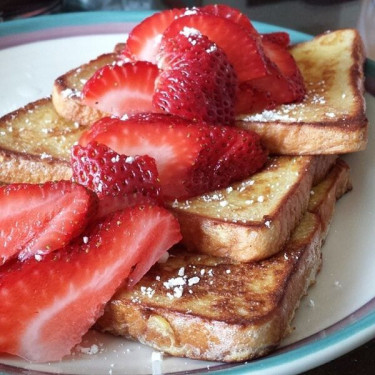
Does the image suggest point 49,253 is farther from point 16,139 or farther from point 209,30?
point 209,30

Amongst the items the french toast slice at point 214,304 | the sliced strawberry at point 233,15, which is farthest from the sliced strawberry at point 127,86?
the french toast slice at point 214,304

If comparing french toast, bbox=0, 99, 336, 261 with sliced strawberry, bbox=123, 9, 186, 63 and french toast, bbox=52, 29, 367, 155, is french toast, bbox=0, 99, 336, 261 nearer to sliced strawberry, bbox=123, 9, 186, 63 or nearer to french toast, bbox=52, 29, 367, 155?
french toast, bbox=52, 29, 367, 155

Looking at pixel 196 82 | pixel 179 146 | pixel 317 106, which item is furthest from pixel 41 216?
pixel 317 106

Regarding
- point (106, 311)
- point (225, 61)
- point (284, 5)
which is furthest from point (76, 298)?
point (284, 5)

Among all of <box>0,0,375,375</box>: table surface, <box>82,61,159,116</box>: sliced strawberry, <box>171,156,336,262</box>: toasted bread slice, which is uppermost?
<box>82,61,159,116</box>: sliced strawberry

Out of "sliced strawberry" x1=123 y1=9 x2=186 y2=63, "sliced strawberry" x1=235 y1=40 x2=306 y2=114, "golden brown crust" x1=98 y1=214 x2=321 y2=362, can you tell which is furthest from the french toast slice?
"sliced strawberry" x1=123 y1=9 x2=186 y2=63

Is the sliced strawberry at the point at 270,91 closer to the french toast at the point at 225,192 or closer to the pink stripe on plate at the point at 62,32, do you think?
the french toast at the point at 225,192
